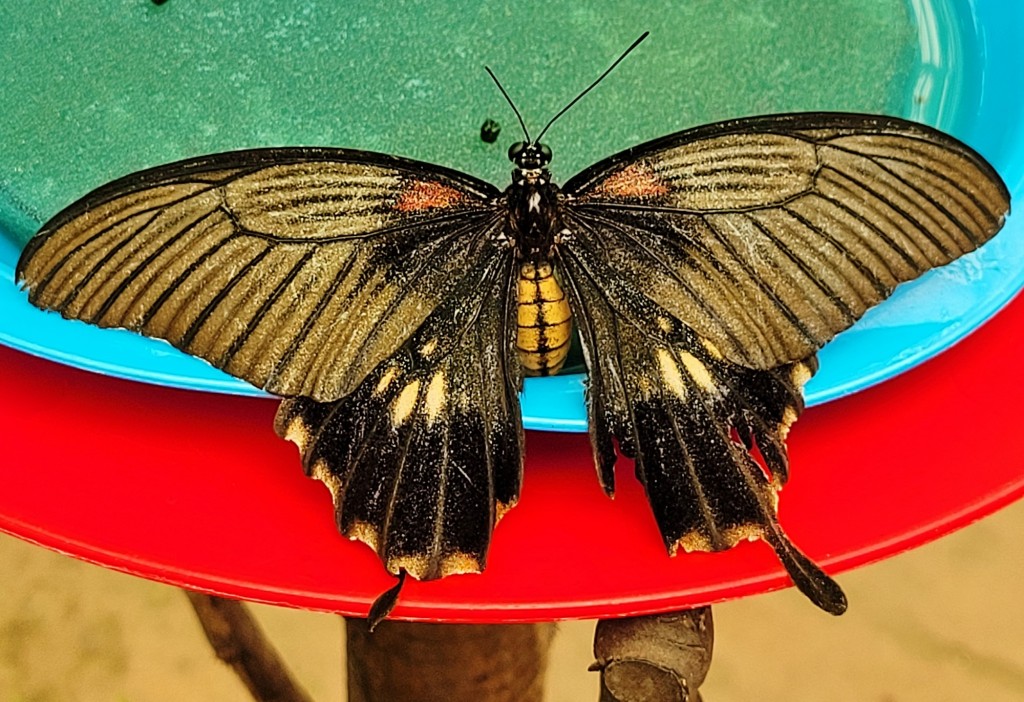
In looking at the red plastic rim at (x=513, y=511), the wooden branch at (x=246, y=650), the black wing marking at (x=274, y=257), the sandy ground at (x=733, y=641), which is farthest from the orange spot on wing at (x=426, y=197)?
the sandy ground at (x=733, y=641)

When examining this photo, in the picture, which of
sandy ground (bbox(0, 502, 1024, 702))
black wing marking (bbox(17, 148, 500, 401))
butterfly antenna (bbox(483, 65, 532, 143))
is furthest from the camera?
sandy ground (bbox(0, 502, 1024, 702))

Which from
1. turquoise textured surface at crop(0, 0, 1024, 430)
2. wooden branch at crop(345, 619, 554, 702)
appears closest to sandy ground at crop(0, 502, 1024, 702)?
wooden branch at crop(345, 619, 554, 702)

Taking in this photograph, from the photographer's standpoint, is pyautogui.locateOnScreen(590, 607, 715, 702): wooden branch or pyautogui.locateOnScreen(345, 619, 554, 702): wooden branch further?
pyautogui.locateOnScreen(345, 619, 554, 702): wooden branch

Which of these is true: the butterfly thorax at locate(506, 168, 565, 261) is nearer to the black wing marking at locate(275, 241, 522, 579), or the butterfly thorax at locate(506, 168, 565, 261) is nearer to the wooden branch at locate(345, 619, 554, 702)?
the black wing marking at locate(275, 241, 522, 579)

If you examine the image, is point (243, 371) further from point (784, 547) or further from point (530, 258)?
point (784, 547)

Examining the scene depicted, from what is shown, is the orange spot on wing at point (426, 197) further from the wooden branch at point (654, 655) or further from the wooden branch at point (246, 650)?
the wooden branch at point (246, 650)

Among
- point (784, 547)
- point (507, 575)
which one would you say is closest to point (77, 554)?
point (507, 575)
